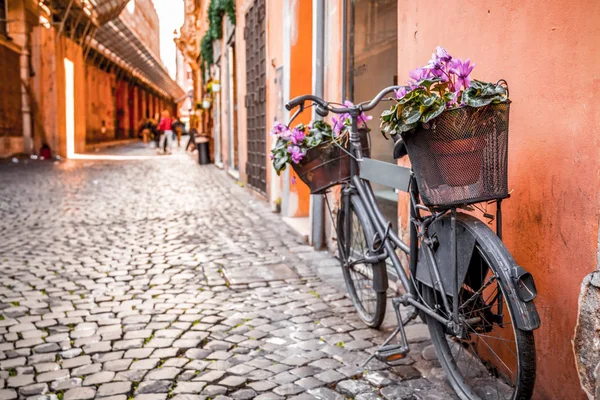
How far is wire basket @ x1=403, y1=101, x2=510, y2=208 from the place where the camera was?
2.26m

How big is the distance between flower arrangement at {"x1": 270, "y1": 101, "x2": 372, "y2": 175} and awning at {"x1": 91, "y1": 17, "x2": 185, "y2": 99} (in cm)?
2428

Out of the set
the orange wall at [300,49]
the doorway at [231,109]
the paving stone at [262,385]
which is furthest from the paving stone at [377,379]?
the doorway at [231,109]

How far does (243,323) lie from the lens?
12.4 feet

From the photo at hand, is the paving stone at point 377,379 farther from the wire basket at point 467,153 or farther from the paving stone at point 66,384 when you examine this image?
the paving stone at point 66,384

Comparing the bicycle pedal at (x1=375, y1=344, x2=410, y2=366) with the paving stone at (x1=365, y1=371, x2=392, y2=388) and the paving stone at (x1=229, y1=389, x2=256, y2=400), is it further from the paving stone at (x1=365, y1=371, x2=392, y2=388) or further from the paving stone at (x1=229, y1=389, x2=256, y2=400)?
the paving stone at (x1=229, y1=389, x2=256, y2=400)

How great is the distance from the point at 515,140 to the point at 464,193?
596mm

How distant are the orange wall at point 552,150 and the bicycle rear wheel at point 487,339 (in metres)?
0.20

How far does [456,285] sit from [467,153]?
0.56 m

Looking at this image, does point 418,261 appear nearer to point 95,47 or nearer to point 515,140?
point 515,140

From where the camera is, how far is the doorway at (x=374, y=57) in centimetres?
562

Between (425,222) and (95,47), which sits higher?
(95,47)

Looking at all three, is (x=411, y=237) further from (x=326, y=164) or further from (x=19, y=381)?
(x=19, y=381)

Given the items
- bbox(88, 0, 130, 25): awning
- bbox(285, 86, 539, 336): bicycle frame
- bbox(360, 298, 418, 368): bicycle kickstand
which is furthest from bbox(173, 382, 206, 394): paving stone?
bbox(88, 0, 130, 25): awning

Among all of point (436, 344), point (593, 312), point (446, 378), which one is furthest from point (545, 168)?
point (446, 378)
